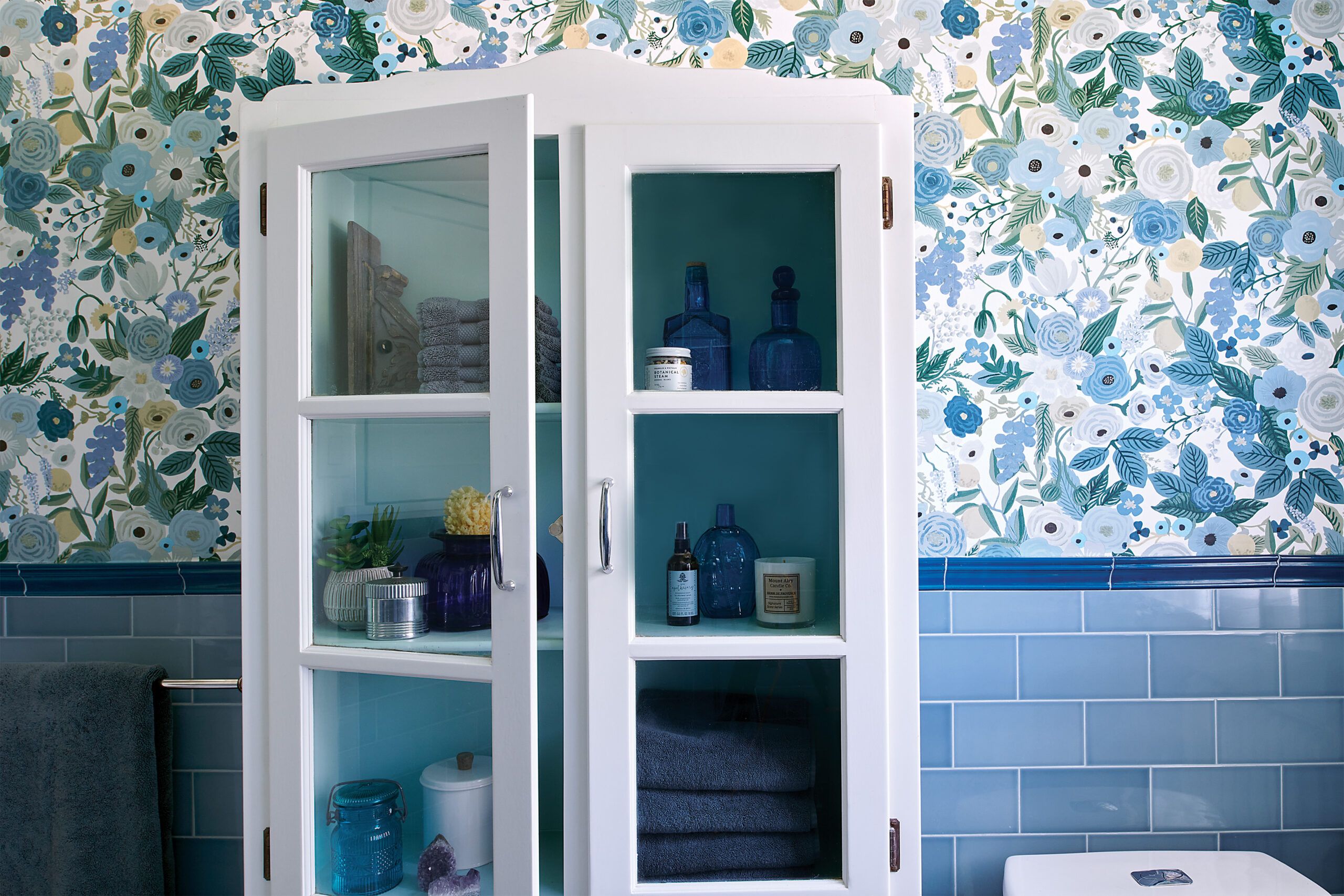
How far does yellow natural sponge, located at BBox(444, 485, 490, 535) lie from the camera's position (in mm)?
1014

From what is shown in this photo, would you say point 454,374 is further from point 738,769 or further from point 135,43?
point 135,43

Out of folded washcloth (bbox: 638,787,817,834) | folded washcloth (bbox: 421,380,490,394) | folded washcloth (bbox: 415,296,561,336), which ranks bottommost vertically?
folded washcloth (bbox: 638,787,817,834)

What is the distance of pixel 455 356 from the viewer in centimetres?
101

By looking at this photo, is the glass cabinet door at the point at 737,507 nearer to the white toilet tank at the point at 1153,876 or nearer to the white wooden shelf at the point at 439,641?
the white wooden shelf at the point at 439,641

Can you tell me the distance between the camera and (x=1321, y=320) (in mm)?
1292

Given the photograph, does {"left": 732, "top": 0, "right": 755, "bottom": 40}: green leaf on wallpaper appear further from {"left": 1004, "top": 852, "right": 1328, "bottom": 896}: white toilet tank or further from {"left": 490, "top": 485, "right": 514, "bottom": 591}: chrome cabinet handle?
{"left": 1004, "top": 852, "right": 1328, "bottom": 896}: white toilet tank

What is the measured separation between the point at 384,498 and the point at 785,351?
514 mm

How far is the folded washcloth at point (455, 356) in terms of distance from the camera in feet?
3.27

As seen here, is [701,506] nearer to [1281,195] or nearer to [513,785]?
[513,785]

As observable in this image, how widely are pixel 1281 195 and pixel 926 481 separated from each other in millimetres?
677

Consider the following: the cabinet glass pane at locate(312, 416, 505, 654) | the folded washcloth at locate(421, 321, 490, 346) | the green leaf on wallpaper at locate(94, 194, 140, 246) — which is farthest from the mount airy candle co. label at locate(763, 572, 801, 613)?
the green leaf on wallpaper at locate(94, 194, 140, 246)

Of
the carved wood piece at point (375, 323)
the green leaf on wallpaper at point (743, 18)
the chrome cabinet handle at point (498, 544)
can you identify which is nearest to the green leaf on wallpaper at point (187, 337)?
the carved wood piece at point (375, 323)

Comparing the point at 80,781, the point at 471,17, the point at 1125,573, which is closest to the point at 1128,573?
the point at 1125,573

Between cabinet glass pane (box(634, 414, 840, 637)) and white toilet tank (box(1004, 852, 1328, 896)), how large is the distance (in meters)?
0.54
